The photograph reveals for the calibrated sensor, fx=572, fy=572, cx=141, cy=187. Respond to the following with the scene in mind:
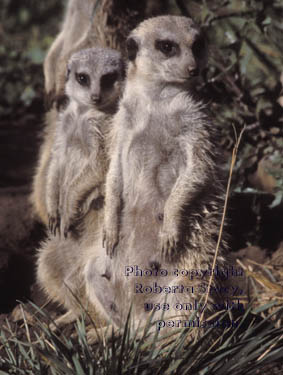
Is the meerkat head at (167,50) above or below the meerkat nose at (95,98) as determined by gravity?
above

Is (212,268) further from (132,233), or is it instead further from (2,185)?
→ (2,185)

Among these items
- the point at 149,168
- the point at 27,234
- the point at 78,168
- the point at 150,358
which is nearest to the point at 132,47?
the point at 149,168

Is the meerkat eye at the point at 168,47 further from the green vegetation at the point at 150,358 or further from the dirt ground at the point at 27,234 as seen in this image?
the green vegetation at the point at 150,358

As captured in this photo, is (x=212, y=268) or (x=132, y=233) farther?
(x=132, y=233)

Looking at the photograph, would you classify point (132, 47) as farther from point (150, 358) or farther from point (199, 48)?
point (150, 358)

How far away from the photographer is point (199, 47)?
230cm

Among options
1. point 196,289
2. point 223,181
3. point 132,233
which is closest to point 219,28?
point 223,181

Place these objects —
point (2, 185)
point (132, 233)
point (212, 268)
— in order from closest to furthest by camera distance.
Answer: point (212, 268) < point (132, 233) < point (2, 185)

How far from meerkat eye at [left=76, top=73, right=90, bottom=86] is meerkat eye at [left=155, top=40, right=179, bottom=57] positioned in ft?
1.41

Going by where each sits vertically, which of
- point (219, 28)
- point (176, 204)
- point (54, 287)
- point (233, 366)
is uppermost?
point (219, 28)

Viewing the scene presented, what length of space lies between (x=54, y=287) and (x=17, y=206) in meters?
0.95

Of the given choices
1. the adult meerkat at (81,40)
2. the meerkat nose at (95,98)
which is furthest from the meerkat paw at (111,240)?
the adult meerkat at (81,40)

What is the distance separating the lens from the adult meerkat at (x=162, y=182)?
222 centimetres

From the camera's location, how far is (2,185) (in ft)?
12.7
